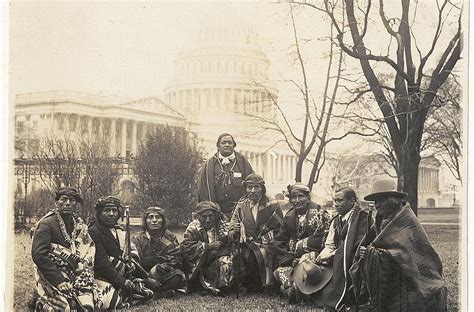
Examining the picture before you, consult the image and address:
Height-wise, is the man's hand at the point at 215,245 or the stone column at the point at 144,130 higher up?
the stone column at the point at 144,130

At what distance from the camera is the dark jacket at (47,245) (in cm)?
879

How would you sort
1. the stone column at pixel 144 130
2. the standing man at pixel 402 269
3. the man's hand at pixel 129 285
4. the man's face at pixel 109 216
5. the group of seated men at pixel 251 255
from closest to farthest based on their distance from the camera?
Answer: the standing man at pixel 402 269 < the group of seated men at pixel 251 255 < the man's hand at pixel 129 285 < the man's face at pixel 109 216 < the stone column at pixel 144 130

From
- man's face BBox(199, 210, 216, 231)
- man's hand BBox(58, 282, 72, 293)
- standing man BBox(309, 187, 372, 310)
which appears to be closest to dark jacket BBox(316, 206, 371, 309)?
standing man BBox(309, 187, 372, 310)

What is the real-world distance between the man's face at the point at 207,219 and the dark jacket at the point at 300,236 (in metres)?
0.94

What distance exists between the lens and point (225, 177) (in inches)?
405

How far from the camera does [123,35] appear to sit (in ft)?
34.4

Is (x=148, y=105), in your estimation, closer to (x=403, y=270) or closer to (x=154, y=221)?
(x=154, y=221)

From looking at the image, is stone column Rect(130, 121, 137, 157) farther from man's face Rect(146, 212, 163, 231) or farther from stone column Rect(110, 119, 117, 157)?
man's face Rect(146, 212, 163, 231)

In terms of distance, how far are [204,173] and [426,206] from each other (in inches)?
135

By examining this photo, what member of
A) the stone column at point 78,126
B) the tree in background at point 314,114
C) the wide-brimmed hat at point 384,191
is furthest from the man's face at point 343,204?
the stone column at point 78,126

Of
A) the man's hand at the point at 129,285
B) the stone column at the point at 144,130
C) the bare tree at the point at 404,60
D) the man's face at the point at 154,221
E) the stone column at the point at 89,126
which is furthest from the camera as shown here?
the stone column at the point at 144,130

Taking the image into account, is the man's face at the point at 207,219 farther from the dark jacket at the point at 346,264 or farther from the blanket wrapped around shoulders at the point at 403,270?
the blanket wrapped around shoulders at the point at 403,270

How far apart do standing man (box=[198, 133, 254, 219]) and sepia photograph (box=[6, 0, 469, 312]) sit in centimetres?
2

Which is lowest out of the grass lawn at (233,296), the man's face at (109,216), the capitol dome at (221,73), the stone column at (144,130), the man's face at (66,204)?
the grass lawn at (233,296)
